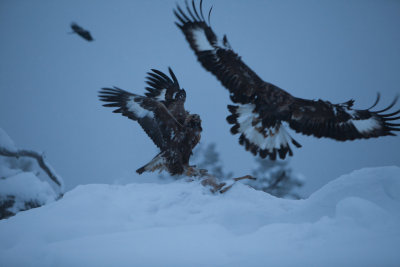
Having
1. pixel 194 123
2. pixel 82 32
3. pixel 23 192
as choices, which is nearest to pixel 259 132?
pixel 194 123

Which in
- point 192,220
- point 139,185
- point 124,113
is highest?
point 124,113

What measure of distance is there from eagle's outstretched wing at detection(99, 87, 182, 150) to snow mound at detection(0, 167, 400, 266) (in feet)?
4.48

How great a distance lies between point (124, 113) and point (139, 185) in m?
1.47

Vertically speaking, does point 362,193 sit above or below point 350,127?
below

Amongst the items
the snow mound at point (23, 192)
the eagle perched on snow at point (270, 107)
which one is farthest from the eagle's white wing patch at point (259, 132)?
the snow mound at point (23, 192)

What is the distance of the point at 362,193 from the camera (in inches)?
101

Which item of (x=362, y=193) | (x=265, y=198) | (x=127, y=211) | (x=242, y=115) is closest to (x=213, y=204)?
(x=265, y=198)

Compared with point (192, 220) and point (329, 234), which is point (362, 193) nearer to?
point (329, 234)

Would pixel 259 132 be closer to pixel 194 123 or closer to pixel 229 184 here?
pixel 194 123

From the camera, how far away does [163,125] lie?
4.18 m

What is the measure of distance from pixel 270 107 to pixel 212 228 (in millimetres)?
2282

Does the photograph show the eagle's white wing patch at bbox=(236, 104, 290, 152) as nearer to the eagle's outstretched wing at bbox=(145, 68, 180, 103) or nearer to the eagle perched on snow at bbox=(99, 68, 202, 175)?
the eagle perched on snow at bbox=(99, 68, 202, 175)

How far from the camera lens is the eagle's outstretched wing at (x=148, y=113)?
13.6 feet

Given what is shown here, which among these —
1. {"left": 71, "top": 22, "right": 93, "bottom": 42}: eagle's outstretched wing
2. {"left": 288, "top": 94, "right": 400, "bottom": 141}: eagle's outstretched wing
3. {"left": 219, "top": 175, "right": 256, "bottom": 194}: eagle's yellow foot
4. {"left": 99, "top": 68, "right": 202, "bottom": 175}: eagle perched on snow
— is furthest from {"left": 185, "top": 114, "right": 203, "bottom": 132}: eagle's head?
{"left": 71, "top": 22, "right": 93, "bottom": 42}: eagle's outstretched wing
